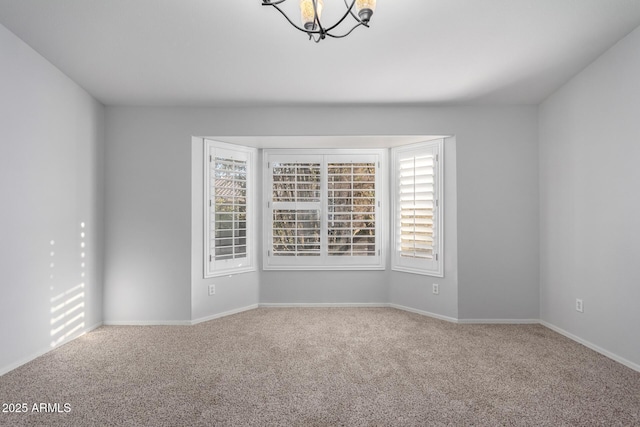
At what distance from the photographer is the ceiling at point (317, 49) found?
222 centimetres

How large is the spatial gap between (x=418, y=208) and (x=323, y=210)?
1.19 meters

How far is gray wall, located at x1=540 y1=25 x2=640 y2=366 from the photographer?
2.59m

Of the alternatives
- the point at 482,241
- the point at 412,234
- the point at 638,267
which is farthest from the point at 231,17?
the point at 638,267

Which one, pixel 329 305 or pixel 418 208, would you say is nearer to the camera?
pixel 418 208

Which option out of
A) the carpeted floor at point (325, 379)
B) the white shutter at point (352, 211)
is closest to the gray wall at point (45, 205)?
the carpeted floor at point (325, 379)

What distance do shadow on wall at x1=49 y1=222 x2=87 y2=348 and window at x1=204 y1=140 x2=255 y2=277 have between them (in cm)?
118

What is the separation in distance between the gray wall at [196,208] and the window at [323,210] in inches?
33.4

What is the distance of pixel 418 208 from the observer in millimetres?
4027

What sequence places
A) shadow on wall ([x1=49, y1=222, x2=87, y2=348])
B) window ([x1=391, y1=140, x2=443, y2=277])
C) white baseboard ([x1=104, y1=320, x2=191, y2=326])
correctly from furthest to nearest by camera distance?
window ([x1=391, y1=140, x2=443, y2=277]) < white baseboard ([x1=104, y1=320, x2=191, y2=326]) < shadow on wall ([x1=49, y1=222, x2=87, y2=348])

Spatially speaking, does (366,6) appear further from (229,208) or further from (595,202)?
(229,208)

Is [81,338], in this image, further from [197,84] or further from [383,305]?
[383,305]

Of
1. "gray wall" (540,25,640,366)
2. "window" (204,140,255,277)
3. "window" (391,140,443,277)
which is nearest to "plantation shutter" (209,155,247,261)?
"window" (204,140,255,277)

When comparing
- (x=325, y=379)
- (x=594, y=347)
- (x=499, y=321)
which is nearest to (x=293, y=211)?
(x=325, y=379)

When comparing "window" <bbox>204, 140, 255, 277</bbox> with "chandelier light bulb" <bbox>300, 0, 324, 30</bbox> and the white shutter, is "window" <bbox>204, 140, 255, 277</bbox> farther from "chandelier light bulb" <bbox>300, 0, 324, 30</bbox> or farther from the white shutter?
"chandelier light bulb" <bbox>300, 0, 324, 30</bbox>
